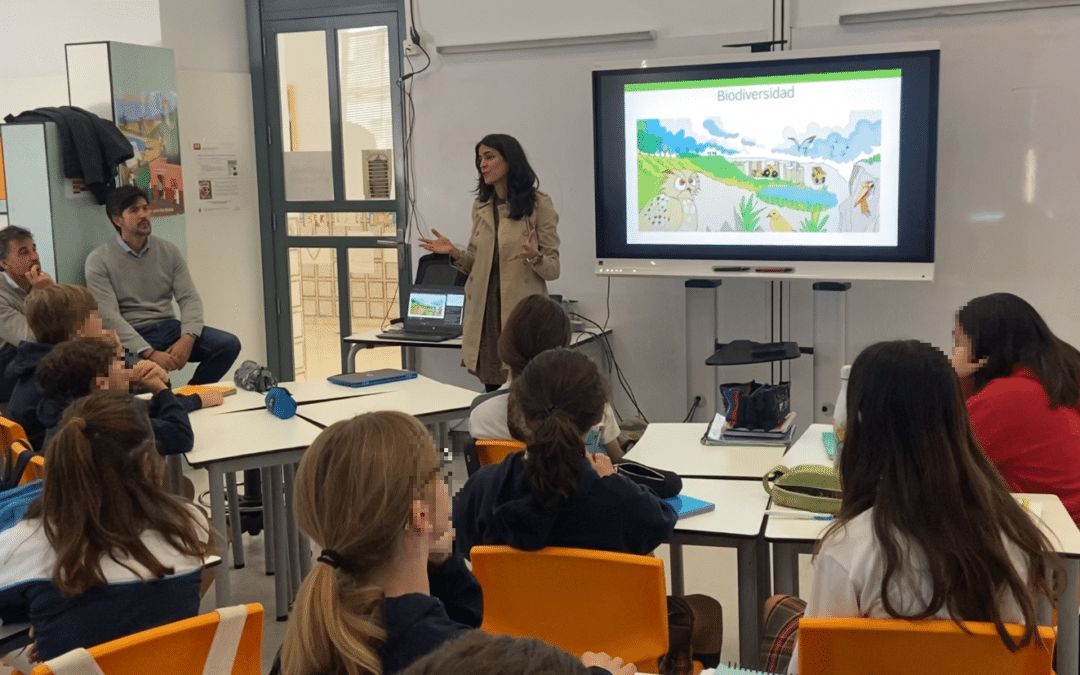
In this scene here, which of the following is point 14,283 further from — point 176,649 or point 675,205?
point 176,649

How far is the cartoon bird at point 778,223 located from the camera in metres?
4.77

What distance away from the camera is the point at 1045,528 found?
2.26 metres

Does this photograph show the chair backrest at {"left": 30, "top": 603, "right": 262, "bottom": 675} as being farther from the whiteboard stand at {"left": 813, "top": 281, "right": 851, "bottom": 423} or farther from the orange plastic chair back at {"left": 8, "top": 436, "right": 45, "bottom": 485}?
the whiteboard stand at {"left": 813, "top": 281, "right": 851, "bottom": 423}

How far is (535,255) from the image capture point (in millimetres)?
4766

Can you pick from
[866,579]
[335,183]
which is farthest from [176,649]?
[335,183]

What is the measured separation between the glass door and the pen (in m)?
3.91

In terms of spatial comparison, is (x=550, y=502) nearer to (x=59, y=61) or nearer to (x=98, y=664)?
(x=98, y=664)

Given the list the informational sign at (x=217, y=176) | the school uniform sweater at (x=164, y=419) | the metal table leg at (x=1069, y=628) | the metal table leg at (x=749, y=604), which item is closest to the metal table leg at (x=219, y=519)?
the school uniform sweater at (x=164, y=419)

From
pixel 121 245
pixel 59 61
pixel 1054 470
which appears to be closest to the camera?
pixel 1054 470

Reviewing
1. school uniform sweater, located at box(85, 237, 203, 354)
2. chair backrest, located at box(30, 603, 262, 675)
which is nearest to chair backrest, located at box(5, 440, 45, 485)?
chair backrest, located at box(30, 603, 262, 675)

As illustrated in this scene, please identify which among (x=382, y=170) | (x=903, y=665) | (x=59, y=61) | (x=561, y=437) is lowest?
(x=903, y=665)

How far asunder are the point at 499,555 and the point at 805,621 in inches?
27.5

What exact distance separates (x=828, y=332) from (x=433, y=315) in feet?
6.36

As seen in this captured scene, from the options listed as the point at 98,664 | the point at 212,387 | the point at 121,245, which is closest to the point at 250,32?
the point at 121,245
